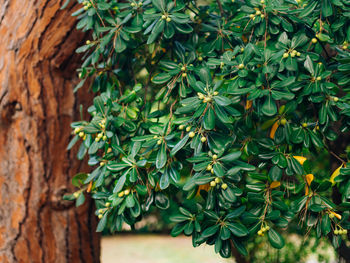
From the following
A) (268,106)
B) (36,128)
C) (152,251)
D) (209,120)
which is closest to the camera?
(209,120)

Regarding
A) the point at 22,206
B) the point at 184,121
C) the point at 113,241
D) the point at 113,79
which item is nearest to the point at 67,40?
the point at 113,79

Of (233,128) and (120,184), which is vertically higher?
(233,128)

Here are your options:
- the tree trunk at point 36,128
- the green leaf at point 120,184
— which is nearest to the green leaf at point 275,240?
the green leaf at point 120,184

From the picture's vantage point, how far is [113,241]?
394 inches

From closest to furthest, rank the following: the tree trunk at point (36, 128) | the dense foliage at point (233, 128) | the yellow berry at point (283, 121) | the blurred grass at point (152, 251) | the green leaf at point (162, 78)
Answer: the dense foliage at point (233, 128) < the yellow berry at point (283, 121) < the green leaf at point (162, 78) < the tree trunk at point (36, 128) < the blurred grass at point (152, 251)

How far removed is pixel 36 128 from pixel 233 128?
58.6 inches

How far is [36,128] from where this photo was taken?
2662mm

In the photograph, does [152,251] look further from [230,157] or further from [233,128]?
[230,157]

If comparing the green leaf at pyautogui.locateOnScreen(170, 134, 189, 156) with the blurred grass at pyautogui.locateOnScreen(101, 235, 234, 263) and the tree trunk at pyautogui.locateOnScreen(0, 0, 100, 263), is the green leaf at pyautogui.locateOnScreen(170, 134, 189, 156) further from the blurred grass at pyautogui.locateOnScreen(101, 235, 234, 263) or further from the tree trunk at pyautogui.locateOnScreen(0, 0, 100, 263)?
the blurred grass at pyautogui.locateOnScreen(101, 235, 234, 263)

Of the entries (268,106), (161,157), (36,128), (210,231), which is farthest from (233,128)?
(36,128)

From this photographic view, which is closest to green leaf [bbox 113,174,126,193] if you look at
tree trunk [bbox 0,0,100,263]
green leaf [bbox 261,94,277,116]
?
green leaf [bbox 261,94,277,116]

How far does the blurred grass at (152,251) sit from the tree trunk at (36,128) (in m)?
5.01

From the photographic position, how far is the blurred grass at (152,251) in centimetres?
795

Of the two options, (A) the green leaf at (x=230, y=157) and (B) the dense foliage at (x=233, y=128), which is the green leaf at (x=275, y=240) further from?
(A) the green leaf at (x=230, y=157)
